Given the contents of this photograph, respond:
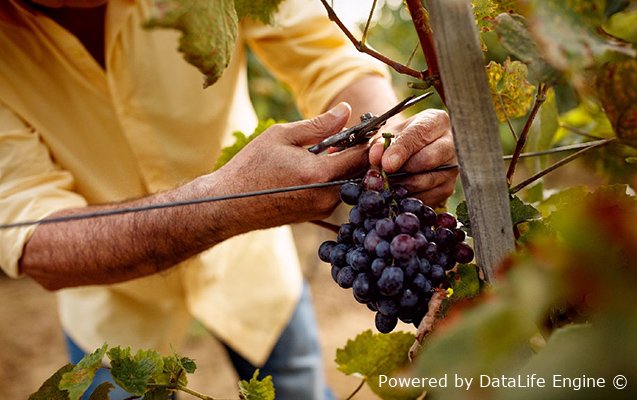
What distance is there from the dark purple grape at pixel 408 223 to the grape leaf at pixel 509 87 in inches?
8.3

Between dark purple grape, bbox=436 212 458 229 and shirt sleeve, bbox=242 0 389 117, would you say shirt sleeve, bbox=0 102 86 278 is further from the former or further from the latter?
dark purple grape, bbox=436 212 458 229

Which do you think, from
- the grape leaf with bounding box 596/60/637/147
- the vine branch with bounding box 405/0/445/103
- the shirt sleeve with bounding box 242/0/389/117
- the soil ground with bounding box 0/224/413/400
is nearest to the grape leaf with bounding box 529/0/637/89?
the grape leaf with bounding box 596/60/637/147

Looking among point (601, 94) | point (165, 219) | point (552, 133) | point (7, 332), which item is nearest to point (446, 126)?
point (552, 133)

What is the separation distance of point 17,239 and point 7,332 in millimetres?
3503

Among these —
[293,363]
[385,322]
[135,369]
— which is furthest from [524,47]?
[293,363]

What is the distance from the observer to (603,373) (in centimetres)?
33

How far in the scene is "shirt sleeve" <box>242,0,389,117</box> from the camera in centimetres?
157

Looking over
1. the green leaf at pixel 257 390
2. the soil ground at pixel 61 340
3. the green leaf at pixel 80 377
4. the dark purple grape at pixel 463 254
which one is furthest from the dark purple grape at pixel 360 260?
the soil ground at pixel 61 340

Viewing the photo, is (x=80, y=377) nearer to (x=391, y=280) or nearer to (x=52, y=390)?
(x=52, y=390)

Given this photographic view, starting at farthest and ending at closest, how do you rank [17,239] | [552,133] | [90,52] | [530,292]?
1. [90,52]
2. [17,239]
3. [552,133]
4. [530,292]

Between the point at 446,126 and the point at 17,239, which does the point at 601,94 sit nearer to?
the point at 446,126

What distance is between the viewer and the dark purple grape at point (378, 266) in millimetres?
615

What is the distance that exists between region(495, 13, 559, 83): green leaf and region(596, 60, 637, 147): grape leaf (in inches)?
1.6

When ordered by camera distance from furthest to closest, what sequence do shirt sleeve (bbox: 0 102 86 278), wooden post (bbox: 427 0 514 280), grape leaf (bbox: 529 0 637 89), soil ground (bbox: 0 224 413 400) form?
soil ground (bbox: 0 224 413 400), shirt sleeve (bbox: 0 102 86 278), wooden post (bbox: 427 0 514 280), grape leaf (bbox: 529 0 637 89)
